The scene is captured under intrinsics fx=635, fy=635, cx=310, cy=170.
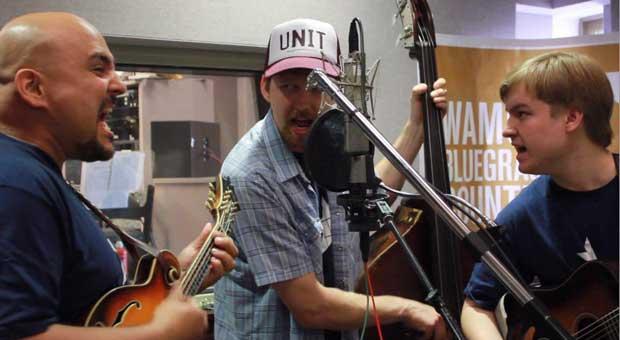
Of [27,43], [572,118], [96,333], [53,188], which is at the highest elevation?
[27,43]

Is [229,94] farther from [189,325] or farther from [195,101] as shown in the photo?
[189,325]

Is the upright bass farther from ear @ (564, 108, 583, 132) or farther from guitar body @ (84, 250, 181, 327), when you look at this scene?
guitar body @ (84, 250, 181, 327)

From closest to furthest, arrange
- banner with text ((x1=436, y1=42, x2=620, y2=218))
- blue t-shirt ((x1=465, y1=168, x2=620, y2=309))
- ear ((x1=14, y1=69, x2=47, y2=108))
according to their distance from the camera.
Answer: ear ((x1=14, y1=69, x2=47, y2=108))
blue t-shirt ((x1=465, y1=168, x2=620, y2=309))
banner with text ((x1=436, y1=42, x2=620, y2=218))

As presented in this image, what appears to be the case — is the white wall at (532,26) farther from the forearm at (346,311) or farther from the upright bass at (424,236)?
the forearm at (346,311)

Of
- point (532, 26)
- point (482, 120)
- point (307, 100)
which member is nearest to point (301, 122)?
point (307, 100)

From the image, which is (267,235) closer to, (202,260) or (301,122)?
(202,260)

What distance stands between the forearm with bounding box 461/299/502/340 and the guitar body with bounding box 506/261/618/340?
0.26ft

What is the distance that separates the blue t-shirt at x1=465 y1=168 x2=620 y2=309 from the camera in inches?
64.5

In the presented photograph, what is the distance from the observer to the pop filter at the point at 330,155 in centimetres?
129

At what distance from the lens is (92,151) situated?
4.47 ft

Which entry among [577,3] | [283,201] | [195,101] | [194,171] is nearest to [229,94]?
[195,101]

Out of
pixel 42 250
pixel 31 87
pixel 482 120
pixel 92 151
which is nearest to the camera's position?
pixel 42 250

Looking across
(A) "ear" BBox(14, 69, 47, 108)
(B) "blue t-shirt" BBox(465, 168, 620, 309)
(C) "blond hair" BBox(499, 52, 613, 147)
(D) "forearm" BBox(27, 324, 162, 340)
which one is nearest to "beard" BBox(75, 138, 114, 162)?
(A) "ear" BBox(14, 69, 47, 108)

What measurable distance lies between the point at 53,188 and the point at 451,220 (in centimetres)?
72
